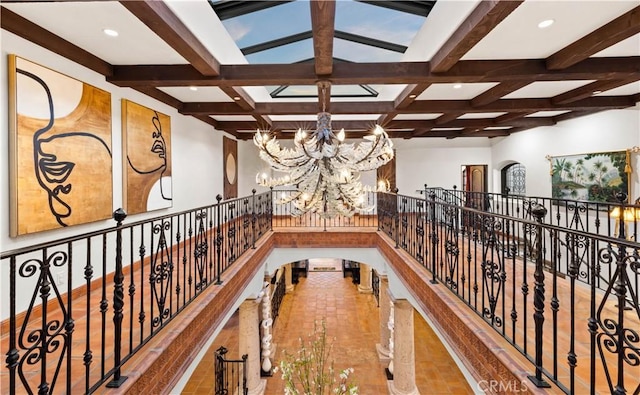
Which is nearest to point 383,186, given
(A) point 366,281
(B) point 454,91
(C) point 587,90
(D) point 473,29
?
(B) point 454,91

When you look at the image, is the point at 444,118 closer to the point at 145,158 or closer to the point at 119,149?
the point at 145,158

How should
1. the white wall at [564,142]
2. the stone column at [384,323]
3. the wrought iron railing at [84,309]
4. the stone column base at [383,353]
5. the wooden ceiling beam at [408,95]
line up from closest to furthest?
the wrought iron railing at [84,309], the wooden ceiling beam at [408,95], the white wall at [564,142], the stone column base at [383,353], the stone column at [384,323]

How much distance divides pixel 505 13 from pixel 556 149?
6.04 metres

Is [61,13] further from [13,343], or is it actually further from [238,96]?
[13,343]

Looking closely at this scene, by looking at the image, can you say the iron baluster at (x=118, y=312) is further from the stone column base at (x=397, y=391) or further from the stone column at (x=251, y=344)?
the stone column base at (x=397, y=391)

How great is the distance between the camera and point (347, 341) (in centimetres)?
770

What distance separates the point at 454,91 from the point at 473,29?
7.87 ft

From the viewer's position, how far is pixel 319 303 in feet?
33.5

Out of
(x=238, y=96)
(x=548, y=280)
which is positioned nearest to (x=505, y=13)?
(x=548, y=280)

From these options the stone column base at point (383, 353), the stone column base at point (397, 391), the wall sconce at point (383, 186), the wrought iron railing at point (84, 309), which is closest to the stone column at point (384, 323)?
the stone column base at point (383, 353)

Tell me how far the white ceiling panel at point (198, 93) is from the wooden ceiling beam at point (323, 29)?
2.13 meters

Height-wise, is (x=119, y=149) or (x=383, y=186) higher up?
(x=119, y=149)

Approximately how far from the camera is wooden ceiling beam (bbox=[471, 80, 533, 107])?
13.4 feet

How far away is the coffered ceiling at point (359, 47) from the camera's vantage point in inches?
102
